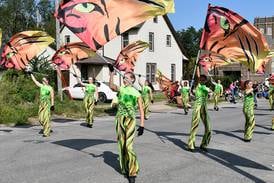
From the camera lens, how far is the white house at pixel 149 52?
4241 centimetres

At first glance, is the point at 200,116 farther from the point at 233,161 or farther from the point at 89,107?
the point at 89,107

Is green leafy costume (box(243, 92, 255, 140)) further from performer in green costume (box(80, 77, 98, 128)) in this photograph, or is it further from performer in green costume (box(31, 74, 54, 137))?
performer in green costume (box(80, 77, 98, 128))

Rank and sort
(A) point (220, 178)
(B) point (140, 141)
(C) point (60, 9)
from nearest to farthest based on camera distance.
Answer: (A) point (220, 178), (C) point (60, 9), (B) point (140, 141)

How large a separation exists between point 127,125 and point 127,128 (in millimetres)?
51

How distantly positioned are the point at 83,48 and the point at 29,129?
132 inches

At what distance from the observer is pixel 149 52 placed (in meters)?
45.2

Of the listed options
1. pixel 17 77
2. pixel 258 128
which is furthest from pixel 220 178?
pixel 17 77

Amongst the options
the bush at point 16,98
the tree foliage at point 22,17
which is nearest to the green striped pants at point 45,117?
the bush at point 16,98

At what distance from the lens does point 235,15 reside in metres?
12.7

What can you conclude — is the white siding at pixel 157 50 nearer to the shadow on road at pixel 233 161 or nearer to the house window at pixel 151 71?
the house window at pixel 151 71

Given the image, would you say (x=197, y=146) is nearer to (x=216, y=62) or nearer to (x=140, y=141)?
(x=140, y=141)

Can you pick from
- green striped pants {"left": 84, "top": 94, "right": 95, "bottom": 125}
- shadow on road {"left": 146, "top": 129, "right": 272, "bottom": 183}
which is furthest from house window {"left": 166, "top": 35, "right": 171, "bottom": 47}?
shadow on road {"left": 146, "top": 129, "right": 272, "bottom": 183}

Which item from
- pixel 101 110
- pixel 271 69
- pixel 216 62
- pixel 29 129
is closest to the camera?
pixel 216 62

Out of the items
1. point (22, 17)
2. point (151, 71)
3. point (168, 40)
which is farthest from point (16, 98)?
point (22, 17)
